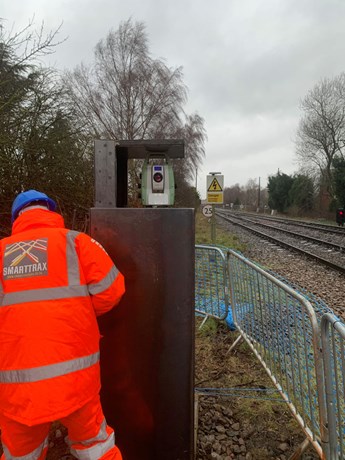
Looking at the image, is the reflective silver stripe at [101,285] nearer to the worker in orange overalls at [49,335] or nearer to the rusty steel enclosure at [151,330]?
the worker in orange overalls at [49,335]

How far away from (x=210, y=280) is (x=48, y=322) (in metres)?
3.71

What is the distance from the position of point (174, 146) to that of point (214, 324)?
318 cm

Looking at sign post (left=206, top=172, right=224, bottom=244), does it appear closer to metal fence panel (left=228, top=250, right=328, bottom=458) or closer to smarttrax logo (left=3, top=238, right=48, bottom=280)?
metal fence panel (left=228, top=250, right=328, bottom=458)

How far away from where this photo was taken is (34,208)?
6.16 ft

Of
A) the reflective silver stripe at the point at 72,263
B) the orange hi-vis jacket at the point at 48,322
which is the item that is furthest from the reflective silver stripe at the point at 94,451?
the reflective silver stripe at the point at 72,263

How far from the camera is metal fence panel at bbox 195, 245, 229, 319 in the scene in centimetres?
491

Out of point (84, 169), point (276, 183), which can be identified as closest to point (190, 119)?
point (84, 169)

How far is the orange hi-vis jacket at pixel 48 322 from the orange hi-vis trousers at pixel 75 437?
0.12 metres

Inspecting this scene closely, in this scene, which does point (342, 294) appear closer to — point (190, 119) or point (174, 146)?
point (174, 146)

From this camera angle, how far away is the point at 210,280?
5.08 meters

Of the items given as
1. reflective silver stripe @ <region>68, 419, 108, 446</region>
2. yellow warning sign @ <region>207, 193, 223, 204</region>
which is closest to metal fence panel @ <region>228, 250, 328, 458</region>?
reflective silver stripe @ <region>68, 419, 108, 446</region>

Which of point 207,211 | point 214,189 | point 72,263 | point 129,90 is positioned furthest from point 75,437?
point 129,90

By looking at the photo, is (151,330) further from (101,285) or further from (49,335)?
(49,335)

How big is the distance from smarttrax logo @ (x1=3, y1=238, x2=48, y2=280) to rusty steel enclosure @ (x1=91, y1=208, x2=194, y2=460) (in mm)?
518
